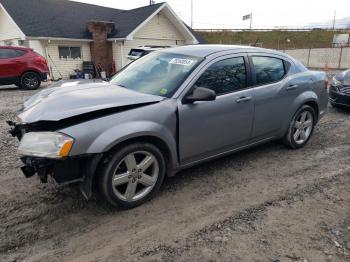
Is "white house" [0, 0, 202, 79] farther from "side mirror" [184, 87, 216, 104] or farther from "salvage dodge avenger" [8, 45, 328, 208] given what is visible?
"side mirror" [184, 87, 216, 104]

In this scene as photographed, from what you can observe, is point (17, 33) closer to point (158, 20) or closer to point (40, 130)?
point (158, 20)

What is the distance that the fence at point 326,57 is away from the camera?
24.0 meters

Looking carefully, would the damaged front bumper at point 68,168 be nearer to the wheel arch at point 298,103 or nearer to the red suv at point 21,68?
the wheel arch at point 298,103

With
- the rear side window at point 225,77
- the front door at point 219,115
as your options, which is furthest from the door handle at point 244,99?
the rear side window at point 225,77

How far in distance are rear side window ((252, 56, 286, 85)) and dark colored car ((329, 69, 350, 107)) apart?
3.68m

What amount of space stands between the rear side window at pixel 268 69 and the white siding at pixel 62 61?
1627 cm

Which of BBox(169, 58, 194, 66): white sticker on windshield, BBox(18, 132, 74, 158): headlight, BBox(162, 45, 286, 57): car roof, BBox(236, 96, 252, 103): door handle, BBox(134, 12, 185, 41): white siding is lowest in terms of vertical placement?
BBox(18, 132, 74, 158): headlight

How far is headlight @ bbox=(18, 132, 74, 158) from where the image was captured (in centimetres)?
271

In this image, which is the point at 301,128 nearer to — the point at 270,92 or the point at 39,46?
the point at 270,92

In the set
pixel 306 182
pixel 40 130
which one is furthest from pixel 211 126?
pixel 40 130

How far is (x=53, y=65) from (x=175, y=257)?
706 inches

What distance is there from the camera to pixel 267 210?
10.8 ft

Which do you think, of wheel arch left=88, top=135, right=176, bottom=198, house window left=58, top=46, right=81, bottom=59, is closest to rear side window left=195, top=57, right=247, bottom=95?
wheel arch left=88, top=135, right=176, bottom=198

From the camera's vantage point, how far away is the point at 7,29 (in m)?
19.7
